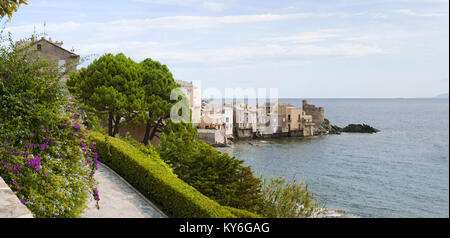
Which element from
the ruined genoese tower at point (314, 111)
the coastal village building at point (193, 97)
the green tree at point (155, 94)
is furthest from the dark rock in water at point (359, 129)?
the green tree at point (155, 94)

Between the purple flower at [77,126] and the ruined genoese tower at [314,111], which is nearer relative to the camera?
the purple flower at [77,126]

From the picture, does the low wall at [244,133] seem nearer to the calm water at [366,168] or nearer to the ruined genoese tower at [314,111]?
the calm water at [366,168]

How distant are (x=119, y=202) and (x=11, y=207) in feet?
13.8

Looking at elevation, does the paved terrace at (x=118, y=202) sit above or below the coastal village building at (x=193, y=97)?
below

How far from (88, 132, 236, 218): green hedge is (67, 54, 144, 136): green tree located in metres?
13.0

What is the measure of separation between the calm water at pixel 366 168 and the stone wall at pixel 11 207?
39.1 feet

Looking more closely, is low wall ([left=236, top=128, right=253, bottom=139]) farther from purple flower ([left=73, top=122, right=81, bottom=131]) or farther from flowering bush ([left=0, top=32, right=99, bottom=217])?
purple flower ([left=73, top=122, right=81, bottom=131])

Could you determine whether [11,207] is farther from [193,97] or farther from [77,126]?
[193,97]

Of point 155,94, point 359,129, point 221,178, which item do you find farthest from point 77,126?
point 359,129

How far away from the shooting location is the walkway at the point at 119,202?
7.39 metres

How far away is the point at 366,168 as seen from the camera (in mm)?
48406

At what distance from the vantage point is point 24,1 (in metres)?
6.34
